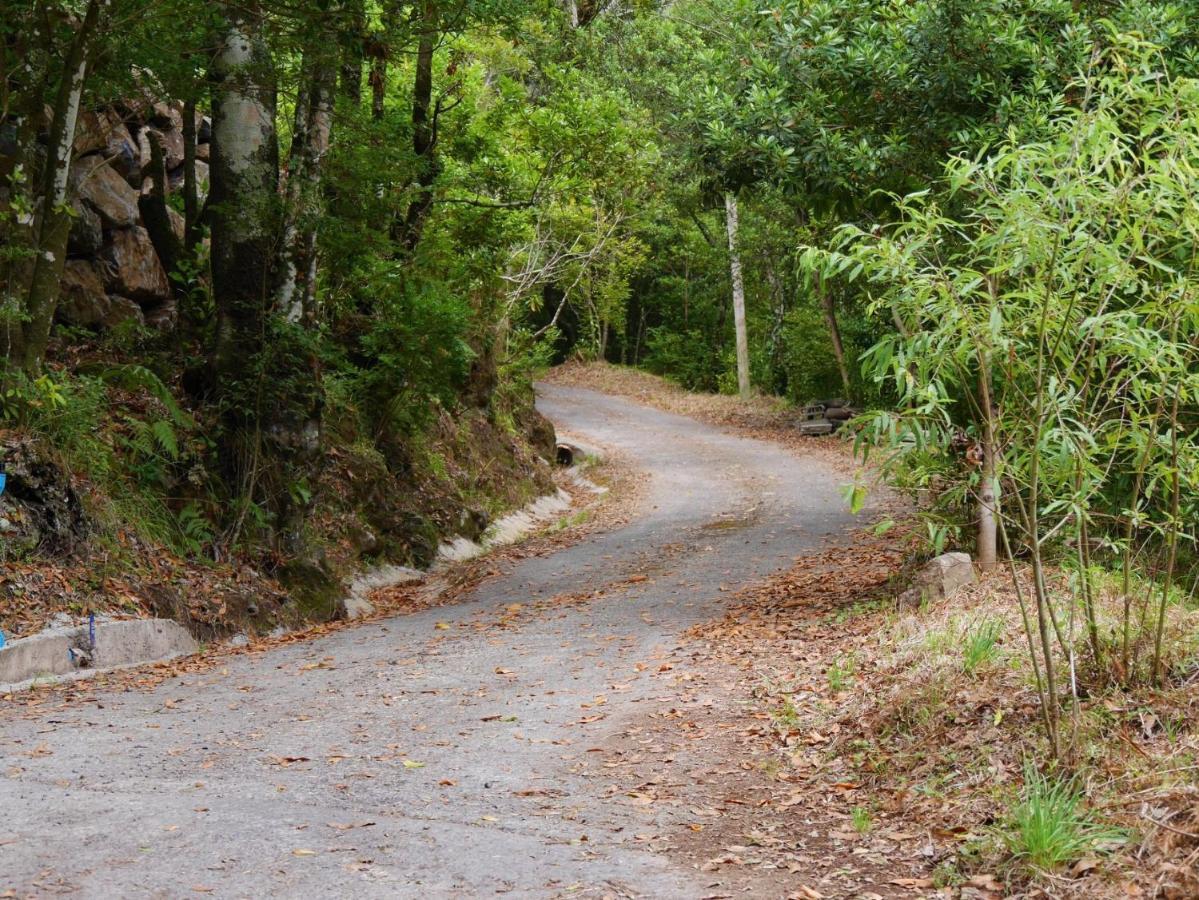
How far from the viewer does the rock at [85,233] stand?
12.0 meters

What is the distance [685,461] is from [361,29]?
14.9 metres

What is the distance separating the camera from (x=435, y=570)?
575 inches

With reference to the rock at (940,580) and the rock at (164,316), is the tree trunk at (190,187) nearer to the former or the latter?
the rock at (164,316)

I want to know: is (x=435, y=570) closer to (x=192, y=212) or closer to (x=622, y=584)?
(x=622, y=584)

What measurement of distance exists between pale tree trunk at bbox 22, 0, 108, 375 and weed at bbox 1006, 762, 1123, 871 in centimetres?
808

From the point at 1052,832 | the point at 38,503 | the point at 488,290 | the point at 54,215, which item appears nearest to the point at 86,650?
the point at 38,503

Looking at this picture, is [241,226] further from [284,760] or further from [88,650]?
[284,760]

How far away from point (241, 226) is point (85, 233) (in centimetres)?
188

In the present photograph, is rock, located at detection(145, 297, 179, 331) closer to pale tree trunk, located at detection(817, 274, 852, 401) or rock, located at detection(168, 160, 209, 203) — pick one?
rock, located at detection(168, 160, 209, 203)

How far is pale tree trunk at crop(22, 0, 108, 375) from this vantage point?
367 inches

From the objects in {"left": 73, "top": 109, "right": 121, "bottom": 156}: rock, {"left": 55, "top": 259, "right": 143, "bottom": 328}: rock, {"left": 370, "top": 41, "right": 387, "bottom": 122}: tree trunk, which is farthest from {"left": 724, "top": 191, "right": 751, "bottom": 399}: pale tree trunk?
{"left": 55, "top": 259, "right": 143, "bottom": 328}: rock

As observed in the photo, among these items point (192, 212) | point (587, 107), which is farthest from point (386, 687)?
point (587, 107)

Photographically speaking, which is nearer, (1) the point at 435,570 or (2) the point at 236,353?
(2) the point at 236,353

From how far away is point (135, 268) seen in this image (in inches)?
493
